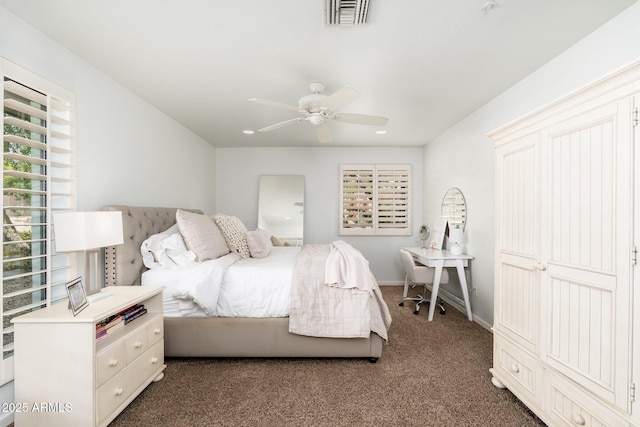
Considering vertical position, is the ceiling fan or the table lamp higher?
the ceiling fan

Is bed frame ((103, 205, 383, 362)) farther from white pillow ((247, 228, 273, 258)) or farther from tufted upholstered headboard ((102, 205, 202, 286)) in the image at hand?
white pillow ((247, 228, 273, 258))

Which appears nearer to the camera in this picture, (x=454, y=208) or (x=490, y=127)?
(x=490, y=127)

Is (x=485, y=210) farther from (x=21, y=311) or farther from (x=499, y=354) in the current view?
(x=21, y=311)

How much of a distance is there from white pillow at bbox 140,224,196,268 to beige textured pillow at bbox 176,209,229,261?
2.8 inches

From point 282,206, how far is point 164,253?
8.73 feet

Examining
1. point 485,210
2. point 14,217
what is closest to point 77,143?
point 14,217

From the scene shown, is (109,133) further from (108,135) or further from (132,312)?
(132,312)

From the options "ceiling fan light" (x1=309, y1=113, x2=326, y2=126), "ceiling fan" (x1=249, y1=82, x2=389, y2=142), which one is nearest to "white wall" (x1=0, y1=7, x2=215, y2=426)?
"ceiling fan" (x1=249, y1=82, x2=389, y2=142)

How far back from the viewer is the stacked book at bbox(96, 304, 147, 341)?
164cm

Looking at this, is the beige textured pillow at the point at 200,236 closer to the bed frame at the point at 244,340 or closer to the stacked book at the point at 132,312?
the bed frame at the point at 244,340

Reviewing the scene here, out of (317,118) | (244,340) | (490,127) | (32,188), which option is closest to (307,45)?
(317,118)

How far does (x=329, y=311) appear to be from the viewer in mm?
2270

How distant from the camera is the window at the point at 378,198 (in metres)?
4.98

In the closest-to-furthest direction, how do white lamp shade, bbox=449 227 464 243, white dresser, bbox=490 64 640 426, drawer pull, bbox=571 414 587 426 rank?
1. white dresser, bbox=490 64 640 426
2. drawer pull, bbox=571 414 587 426
3. white lamp shade, bbox=449 227 464 243
